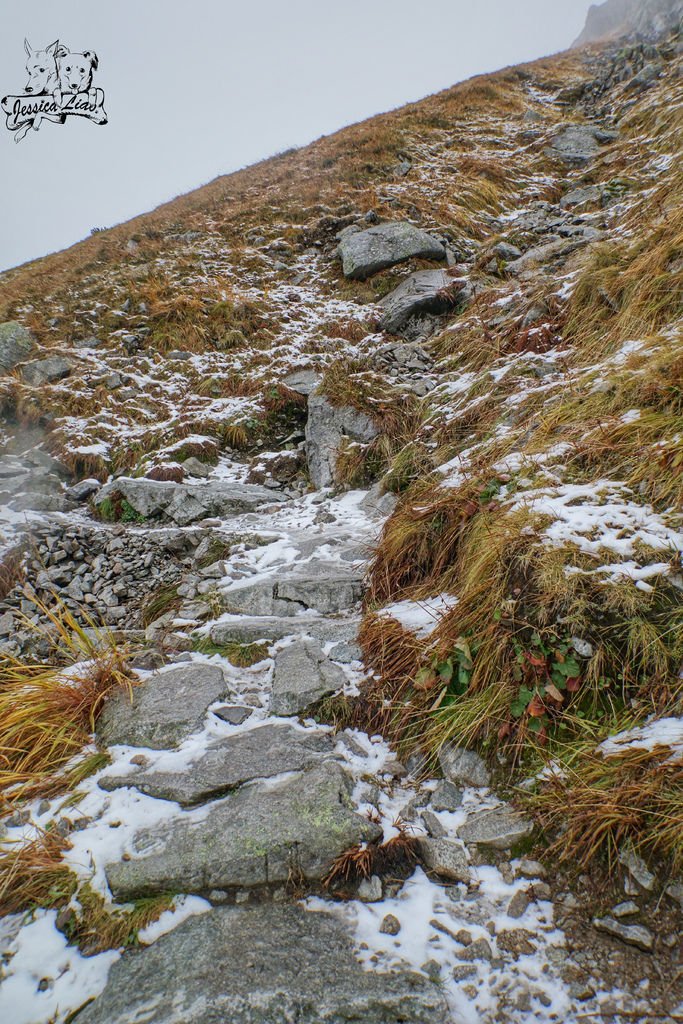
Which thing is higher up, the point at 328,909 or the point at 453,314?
the point at 453,314

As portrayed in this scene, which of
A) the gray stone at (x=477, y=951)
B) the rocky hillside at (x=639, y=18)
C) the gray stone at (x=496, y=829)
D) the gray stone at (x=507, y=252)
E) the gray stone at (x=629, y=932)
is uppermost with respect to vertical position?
the rocky hillside at (x=639, y=18)

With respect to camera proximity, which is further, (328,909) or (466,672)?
(466,672)

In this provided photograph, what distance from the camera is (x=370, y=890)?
5.99 feet

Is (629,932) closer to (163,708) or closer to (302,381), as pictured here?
(163,708)

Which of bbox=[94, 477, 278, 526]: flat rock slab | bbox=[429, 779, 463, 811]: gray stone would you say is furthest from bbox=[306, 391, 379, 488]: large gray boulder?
bbox=[429, 779, 463, 811]: gray stone

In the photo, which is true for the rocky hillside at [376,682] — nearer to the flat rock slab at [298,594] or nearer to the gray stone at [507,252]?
the flat rock slab at [298,594]

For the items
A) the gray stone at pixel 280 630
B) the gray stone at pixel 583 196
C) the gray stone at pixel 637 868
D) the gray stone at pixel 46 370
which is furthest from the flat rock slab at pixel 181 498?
the gray stone at pixel 583 196

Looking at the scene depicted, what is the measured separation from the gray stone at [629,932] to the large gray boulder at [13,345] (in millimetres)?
10955

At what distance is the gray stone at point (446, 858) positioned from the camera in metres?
1.82

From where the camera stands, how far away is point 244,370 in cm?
831

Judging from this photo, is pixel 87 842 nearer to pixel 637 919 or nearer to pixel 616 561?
pixel 637 919

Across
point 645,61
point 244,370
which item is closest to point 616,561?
point 244,370

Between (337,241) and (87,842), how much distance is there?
494 inches

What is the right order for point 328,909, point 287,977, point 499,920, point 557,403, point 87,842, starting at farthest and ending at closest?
point 557,403 → point 87,842 → point 328,909 → point 499,920 → point 287,977
